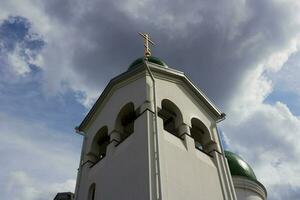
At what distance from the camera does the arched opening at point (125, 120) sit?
1221 centimetres

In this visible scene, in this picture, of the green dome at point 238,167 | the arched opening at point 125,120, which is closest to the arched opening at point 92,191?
the arched opening at point 125,120

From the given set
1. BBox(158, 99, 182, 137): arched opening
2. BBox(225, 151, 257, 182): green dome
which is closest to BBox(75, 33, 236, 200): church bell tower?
BBox(158, 99, 182, 137): arched opening

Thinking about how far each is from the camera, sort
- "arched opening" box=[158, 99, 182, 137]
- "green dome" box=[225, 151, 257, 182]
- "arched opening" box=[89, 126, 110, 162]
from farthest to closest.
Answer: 1. "green dome" box=[225, 151, 257, 182]
2. "arched opening" box=[89, 126, 110, 162]
3. "arched opening" box=[158, 99, 182, 137]

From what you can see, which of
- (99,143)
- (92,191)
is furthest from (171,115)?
(92,191)

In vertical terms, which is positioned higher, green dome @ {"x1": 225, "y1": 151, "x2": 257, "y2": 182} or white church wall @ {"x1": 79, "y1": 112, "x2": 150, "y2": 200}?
green dome @ {"x1": 225, "y1": 151, "x2": 257, "y2": 182}

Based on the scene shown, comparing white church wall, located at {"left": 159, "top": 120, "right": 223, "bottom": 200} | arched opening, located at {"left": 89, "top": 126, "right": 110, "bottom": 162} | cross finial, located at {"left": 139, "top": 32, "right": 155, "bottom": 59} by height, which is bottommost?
white church wall, located at {"left": 159, "top": 120, "right": 223, "bottom": 200}

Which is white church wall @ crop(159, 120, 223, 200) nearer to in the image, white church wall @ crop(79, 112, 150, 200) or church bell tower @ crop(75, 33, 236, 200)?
church bell tower @ crop(75, 33, 236, 200)

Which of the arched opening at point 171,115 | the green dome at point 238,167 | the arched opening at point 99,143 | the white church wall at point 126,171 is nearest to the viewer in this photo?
the white church wall at point 126,171

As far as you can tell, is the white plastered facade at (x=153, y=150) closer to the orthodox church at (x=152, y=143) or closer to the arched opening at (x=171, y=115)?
the orthodox church at (x=152, y=143)

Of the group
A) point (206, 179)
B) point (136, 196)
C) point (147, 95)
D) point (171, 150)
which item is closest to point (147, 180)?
point (136, 196)

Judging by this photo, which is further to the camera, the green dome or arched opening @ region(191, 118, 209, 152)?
the green dome

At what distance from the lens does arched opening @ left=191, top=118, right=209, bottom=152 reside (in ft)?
41.9

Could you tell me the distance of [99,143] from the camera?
1319 cm

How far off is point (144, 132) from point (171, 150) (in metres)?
0.93
